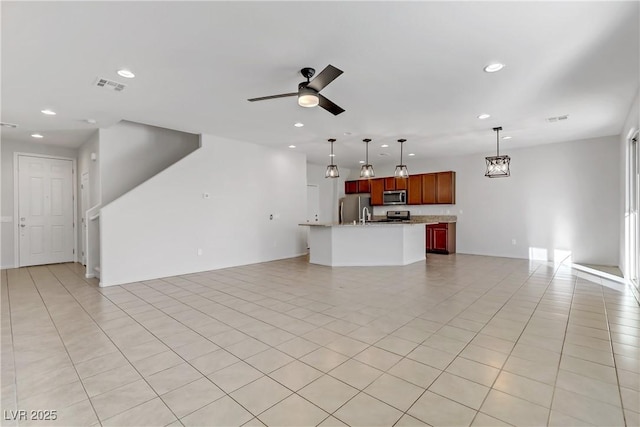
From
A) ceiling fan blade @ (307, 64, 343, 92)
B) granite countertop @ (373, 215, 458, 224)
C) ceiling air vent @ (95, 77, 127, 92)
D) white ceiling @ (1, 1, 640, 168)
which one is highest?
ceiling air vent @ (95, 77, 127, 92)

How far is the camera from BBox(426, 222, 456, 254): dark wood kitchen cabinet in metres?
8.25

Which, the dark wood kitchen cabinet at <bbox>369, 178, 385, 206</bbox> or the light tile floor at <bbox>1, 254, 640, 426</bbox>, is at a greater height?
the dark wood kitchen cabinet at <bbox>369, 178, 385, 206</bbox>

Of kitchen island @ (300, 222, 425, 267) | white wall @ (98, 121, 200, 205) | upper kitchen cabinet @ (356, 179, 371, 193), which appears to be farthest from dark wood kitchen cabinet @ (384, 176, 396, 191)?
white wall @ (98, 121, 200, 205)

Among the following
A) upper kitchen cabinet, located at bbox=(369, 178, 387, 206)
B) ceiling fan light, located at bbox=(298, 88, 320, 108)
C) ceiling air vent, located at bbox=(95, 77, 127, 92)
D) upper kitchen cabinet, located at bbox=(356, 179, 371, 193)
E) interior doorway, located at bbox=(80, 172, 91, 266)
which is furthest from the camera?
upper kitchen cabinet, located at bbox=(356, 179, 371, 193)

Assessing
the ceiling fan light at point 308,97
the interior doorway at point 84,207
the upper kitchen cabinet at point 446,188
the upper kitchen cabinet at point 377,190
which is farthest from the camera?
the upper kitchen cabinet at point 377,190

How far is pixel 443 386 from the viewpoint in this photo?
2061 mm

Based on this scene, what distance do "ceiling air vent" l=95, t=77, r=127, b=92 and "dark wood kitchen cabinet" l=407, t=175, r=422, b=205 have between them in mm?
7428

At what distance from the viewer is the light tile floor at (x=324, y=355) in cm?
184

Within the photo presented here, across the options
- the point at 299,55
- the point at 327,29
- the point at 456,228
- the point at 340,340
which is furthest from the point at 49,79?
the point at 456,228

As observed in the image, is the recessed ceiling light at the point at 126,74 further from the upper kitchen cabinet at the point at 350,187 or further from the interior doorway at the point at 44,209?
the upper kitchen cabinet at the point at 350,187

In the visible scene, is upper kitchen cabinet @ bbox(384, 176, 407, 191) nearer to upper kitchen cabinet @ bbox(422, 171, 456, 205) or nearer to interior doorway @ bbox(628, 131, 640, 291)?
upper kitchen cabinet @ bbox(422, 171, 456, 205)

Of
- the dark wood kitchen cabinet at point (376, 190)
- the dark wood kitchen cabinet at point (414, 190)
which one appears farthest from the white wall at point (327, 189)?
the dark wood kitchen cabinet at point (414, 190)

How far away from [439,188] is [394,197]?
1.34 meters

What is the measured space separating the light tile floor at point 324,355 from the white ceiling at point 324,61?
2.68m
